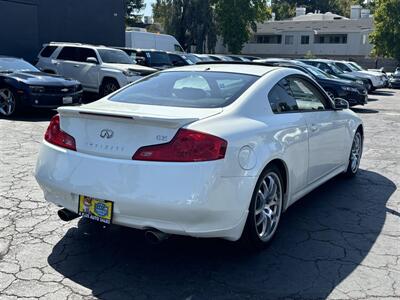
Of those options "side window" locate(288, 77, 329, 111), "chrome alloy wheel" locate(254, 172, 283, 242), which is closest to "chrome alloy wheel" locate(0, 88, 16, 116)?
"side window" locate(288, 77, 329, 111)

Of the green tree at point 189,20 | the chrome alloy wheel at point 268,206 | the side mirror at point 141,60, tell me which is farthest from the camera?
the green tree at point 189,20

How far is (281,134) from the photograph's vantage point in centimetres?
420

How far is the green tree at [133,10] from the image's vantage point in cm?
6344

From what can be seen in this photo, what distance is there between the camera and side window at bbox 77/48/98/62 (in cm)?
1505

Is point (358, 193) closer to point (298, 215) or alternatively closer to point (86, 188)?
point (298, 215)

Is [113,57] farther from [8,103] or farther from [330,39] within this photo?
[330,39]

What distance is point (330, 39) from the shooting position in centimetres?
5475

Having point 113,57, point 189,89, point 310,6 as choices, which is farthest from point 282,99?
point 310,6

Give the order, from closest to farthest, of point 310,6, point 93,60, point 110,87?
point 110,87
point 93,60
point 310,6

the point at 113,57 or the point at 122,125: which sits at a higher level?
the point at 113,57

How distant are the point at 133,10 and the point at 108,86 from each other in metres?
53.3

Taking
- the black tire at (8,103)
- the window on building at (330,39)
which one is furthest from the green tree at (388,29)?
the black tire at (8,103)

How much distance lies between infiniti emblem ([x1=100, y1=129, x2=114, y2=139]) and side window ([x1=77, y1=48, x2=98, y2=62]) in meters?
11.9

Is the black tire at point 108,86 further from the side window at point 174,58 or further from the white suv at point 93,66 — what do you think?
the side window at point 174,58
